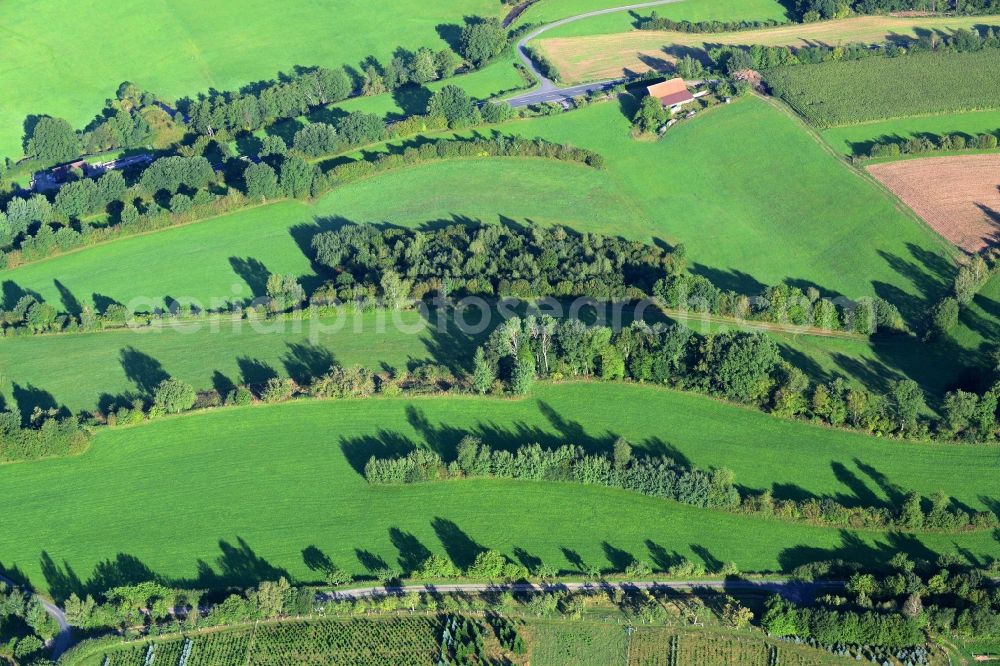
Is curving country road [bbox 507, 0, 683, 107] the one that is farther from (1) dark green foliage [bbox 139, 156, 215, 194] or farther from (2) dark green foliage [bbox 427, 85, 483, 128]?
(1) dark green foliage [bbox 139, 156, 215, 194]

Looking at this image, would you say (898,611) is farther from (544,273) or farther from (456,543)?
(544,273)

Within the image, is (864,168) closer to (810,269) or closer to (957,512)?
(810,269)

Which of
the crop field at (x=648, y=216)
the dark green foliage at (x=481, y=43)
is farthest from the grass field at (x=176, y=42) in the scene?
the crop field at (x=648, y=216)

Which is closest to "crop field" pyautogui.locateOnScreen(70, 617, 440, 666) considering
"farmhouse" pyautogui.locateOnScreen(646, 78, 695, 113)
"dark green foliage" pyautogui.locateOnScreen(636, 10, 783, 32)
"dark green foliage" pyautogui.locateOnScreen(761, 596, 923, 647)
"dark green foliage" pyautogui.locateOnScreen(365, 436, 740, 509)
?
"dark green foliage" pyautogui.locateOnScreen(365, 436, 740, 509)

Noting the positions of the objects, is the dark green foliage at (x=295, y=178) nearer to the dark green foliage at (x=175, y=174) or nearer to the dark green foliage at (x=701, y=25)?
the dark green foliage at (x=175, y=174)

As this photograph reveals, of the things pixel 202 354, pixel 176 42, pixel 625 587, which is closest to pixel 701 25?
pixel 176 42

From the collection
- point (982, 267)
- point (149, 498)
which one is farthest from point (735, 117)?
point (149, 498)
